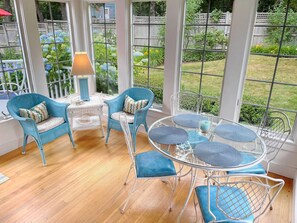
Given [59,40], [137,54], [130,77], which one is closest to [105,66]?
[130,77]

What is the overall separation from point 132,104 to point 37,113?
4.47 ft

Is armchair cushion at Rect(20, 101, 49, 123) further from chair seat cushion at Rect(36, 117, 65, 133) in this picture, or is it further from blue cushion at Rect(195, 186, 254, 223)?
blue cushion at Rect(195, 186, 254, 223)

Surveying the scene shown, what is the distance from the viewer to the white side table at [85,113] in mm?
3389

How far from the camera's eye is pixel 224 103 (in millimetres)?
2975

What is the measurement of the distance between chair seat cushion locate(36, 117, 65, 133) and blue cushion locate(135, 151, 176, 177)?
57.5 inches

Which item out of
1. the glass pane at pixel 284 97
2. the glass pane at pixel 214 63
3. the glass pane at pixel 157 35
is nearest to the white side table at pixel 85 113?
the glass pane at pixel 157 35

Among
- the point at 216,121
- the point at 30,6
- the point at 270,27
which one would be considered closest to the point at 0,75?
the point at 30,6

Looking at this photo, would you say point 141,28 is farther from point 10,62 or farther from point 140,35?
point 10,62

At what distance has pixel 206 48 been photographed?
9.93ft

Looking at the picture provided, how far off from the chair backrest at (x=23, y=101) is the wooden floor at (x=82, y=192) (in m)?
0.66

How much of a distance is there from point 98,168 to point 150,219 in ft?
3.50

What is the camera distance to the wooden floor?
84.7 inches

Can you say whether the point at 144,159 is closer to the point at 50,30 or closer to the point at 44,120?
the point at 44,120

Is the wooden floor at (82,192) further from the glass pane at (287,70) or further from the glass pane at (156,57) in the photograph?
the glass pane at (156,57)
